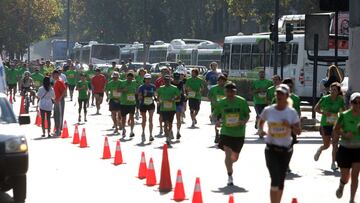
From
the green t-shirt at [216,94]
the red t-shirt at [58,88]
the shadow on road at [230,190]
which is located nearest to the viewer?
the shadow on road at [230,190]

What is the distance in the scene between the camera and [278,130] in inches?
468

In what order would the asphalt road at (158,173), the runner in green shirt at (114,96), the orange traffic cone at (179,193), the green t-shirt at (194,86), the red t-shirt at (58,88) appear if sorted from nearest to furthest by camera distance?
the orange traffic cone at (179,193)
the asphalt road at (158,173)
the red t-shirt at (58,88)
the runner in green shirt at (114,96)
the green t-shirt at (194,86)

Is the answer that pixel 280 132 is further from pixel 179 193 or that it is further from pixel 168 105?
pixel 168 105

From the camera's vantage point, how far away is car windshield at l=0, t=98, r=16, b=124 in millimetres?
13586

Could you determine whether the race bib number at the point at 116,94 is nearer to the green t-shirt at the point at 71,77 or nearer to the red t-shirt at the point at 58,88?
the red t-shirt at the point at 58,88

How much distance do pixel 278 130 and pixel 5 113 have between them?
4.23 meters

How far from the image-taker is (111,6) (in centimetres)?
9481

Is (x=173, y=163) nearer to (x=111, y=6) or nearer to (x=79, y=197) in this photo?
(x=79, y=197)

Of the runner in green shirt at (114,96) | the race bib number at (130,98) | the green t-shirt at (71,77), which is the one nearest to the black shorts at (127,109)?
the race bib number at (130,98)

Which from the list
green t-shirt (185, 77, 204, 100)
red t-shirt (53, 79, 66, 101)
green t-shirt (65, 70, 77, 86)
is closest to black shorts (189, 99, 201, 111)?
green t-shirt (185, 77, 204, 100)

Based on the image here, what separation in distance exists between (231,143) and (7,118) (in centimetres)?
368

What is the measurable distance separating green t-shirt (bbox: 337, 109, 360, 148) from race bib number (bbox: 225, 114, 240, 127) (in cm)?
236

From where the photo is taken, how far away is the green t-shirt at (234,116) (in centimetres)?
1526

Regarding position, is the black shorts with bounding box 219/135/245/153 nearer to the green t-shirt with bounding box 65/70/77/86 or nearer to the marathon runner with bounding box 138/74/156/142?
the marathon runner with bounding box 138/74/156/142
